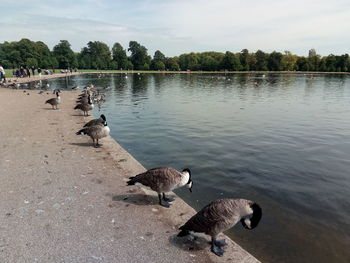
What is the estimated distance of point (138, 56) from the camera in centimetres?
18550

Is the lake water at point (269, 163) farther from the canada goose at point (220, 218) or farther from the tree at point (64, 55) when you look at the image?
the tree at point (64, 55)

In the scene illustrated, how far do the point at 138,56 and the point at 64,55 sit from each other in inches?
1848

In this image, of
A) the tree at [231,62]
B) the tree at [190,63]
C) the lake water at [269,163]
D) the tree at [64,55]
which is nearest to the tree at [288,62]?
the tree at [231,62]

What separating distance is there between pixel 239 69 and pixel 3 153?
185483 mm

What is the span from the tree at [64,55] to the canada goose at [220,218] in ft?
517

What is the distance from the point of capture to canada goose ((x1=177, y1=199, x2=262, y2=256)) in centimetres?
623

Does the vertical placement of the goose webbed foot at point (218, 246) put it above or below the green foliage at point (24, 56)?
→ below

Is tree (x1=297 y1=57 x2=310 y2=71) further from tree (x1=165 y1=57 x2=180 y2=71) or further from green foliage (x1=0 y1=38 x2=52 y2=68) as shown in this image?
green foliage (x1=0 y1=38 x2=52 y2=68)

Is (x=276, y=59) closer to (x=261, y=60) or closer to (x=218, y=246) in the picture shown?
(x=261, y=60)

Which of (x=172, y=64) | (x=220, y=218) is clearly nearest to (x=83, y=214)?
(x=220, y=218)

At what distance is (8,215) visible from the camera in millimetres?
7391

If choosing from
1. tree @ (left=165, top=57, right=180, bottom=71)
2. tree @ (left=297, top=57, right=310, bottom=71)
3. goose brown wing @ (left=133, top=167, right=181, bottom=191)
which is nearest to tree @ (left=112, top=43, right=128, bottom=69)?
tree @ (left=165, top=57, right=180, bottom=71)

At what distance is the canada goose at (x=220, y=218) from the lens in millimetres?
6227

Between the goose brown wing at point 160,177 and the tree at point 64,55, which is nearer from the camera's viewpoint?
the goose brown wing at point 160,177
